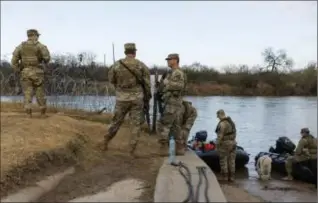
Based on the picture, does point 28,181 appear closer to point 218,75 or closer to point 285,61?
point 218,75

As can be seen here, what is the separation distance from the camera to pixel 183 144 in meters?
11.1

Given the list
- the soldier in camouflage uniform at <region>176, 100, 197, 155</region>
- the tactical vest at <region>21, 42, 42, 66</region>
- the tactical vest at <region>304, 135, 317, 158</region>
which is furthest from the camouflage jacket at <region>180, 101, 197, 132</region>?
the tactical vest at <region>304, 135, 317, 158</region>

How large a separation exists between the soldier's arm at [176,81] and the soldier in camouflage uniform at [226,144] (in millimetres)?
2700

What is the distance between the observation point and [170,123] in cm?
1090

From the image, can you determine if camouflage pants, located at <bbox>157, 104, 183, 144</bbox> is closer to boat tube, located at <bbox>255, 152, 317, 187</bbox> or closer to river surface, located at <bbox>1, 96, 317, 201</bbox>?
river surface, located at <bbox>1, 96, 317, 201</bbox>

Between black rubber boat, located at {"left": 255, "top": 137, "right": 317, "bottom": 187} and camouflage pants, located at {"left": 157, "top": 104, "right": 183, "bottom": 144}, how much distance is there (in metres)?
4.78

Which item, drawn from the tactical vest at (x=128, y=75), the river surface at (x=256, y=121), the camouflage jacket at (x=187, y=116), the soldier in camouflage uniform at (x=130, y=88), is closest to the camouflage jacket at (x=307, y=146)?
the river surface at (x=256, y=121)

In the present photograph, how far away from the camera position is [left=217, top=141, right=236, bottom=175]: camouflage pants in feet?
44.6

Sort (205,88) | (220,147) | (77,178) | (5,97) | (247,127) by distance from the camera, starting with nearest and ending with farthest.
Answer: (77,178) → (220,147) → (5,97) → (247,127) → (205,88)

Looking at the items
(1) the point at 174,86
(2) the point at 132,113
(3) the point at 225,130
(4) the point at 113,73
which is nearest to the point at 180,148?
(1) the point at 174,86

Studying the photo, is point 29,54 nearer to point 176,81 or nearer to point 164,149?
point 176,81

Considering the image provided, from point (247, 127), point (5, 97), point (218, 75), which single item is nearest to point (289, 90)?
point (218, 75)

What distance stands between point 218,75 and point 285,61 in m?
19.0

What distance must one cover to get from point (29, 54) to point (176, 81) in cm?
312
